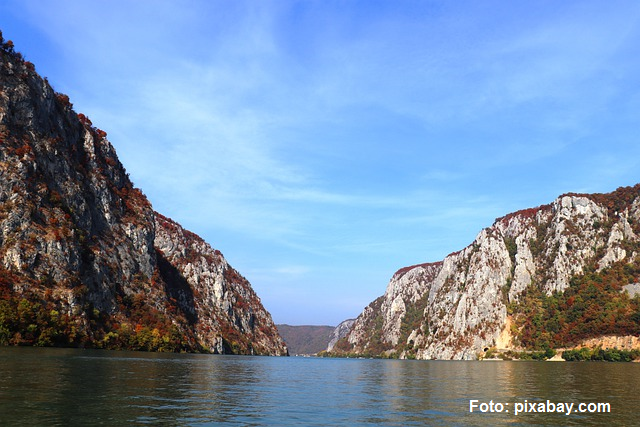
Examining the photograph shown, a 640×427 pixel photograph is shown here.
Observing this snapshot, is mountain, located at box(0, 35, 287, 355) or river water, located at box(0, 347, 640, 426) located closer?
river water, located at box(0, 347, 640, 426)

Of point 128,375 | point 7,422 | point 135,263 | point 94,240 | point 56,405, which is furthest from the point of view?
point 135,263

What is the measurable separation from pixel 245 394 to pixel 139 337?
407 ft

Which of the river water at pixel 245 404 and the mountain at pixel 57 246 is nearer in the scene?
the river water at pixel 245 404

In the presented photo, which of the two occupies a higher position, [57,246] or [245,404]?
[57,246]

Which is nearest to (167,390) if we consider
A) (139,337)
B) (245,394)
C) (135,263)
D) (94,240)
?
(245,394)

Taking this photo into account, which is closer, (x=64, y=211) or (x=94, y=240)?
(x=64, y=211)

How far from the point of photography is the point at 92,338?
446 feet

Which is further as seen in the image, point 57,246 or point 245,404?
point 57,246

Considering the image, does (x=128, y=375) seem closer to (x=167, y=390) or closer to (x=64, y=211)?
(x=167, y=390)

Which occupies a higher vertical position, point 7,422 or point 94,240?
point 94,240

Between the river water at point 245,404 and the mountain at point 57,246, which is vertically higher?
the mountain at point 57,246

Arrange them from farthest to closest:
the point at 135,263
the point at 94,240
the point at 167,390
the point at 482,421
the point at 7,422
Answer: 1. the point at 135,263
2. the point at 94,240
3. the point at 167,390
4. the point at 482,421
5. the point at 7,422

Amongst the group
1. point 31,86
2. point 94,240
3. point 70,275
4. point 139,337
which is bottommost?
point 139,337

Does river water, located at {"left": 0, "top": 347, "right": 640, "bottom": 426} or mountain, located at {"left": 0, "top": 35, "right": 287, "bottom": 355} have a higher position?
mountain, located at {"left": 0, "top": 35, "right": 287, "bottom": 355}
